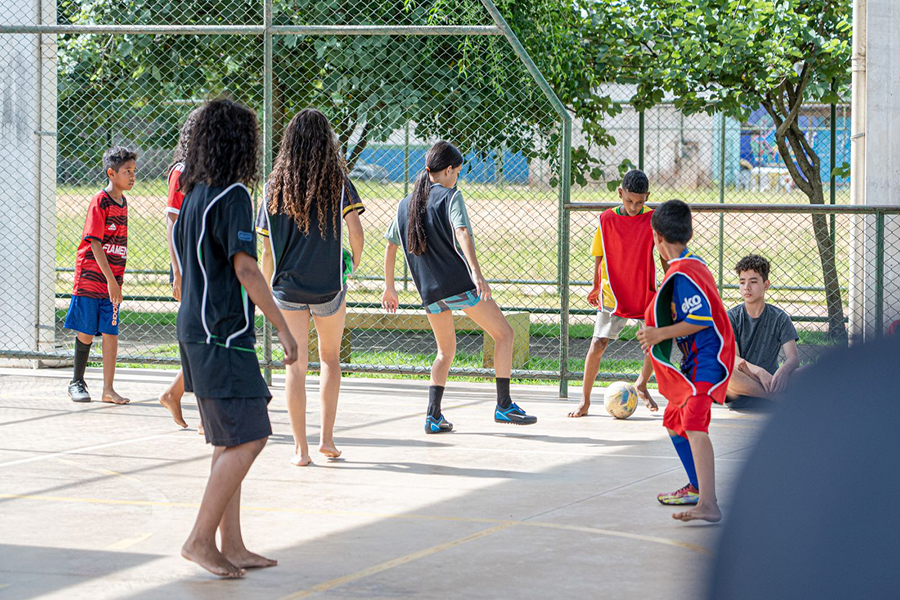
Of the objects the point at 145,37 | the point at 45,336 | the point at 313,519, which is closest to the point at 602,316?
the point at 313,519

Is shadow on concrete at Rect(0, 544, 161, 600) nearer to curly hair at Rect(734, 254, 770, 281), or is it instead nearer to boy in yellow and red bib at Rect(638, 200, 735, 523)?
boy in yellow and red bib at Rect(638, 200, 735, 523)

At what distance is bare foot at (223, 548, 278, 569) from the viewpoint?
4.43 meters

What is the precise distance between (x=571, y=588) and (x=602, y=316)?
4.09m

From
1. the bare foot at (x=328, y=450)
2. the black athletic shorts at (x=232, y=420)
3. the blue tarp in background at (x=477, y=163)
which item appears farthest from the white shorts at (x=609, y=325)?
the blue tarp in background at (x=477, y=163)

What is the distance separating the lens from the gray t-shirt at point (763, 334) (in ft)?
25.0

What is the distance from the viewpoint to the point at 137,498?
563 cm

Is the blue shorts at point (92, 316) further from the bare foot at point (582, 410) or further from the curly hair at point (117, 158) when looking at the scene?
the bare foot at point (582, 410)

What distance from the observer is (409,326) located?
35.8ft

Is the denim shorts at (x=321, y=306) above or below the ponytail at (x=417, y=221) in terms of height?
below

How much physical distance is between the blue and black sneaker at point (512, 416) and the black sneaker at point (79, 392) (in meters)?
3.23

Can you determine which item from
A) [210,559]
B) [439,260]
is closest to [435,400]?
[439,260]

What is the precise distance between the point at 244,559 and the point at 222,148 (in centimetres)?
166

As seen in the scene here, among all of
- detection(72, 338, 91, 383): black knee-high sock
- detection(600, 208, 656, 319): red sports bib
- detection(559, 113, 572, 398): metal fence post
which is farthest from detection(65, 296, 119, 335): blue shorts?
detection(600, 208, 656, 319): red sports bib

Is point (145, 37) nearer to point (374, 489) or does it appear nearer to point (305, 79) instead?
point (305, 79)
